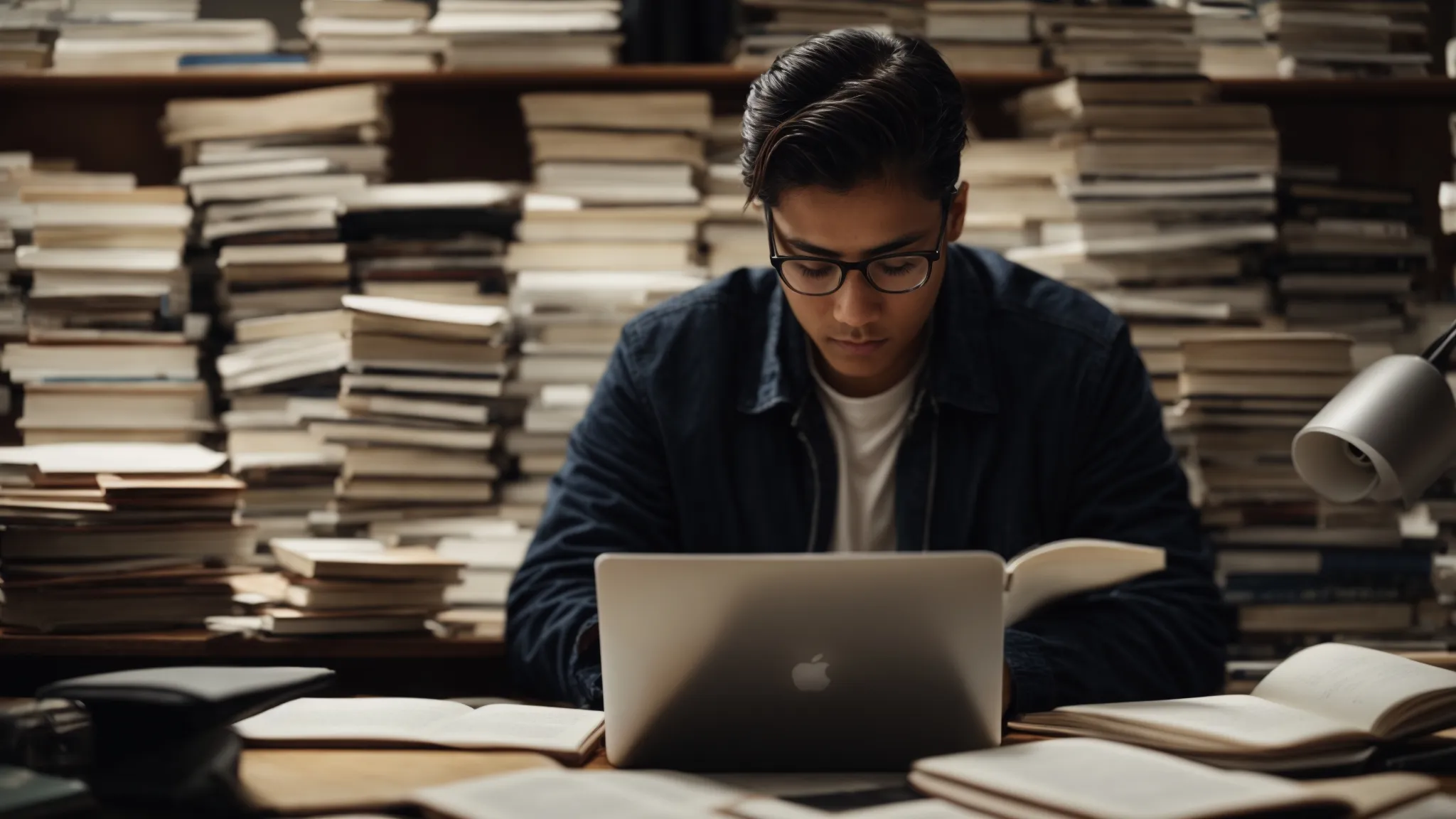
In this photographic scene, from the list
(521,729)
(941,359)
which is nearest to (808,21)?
(941,359)

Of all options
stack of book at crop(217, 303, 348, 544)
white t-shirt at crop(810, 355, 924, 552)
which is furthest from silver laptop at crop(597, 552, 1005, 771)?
stack of book at crop(217, 303, 348, 544)

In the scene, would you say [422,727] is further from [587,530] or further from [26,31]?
[26,31]

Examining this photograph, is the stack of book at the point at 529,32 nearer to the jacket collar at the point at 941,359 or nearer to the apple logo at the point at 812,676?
the jacket collar at the point at 941,359

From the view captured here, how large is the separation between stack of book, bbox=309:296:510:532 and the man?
19.4 inches

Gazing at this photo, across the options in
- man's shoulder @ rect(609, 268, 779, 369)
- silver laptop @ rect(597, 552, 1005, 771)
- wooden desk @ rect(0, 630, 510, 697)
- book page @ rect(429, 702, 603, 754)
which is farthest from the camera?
wooden desk @ rect(0, 630, 510, 697)

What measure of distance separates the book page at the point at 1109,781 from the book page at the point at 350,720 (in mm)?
472

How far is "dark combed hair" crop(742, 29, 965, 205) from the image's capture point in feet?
5.03

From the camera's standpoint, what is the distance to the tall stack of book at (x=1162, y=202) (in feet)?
7.73

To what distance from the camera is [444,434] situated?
2.34 metres

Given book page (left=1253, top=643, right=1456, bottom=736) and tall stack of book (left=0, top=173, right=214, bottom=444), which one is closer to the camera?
book page (left=1253, top=643, right=1456, bottom=736)

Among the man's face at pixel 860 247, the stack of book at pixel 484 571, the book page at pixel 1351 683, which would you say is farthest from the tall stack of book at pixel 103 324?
the book page at pixel 1351 683

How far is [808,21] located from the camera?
2.39m

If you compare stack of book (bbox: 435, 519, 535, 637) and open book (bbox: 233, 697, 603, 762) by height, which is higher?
open book (bbox: 233, 697, 603, 762)

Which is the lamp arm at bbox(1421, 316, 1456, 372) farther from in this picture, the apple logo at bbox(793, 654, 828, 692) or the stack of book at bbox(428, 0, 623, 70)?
the stack of book at bbox(428, 0, 623, 70)
